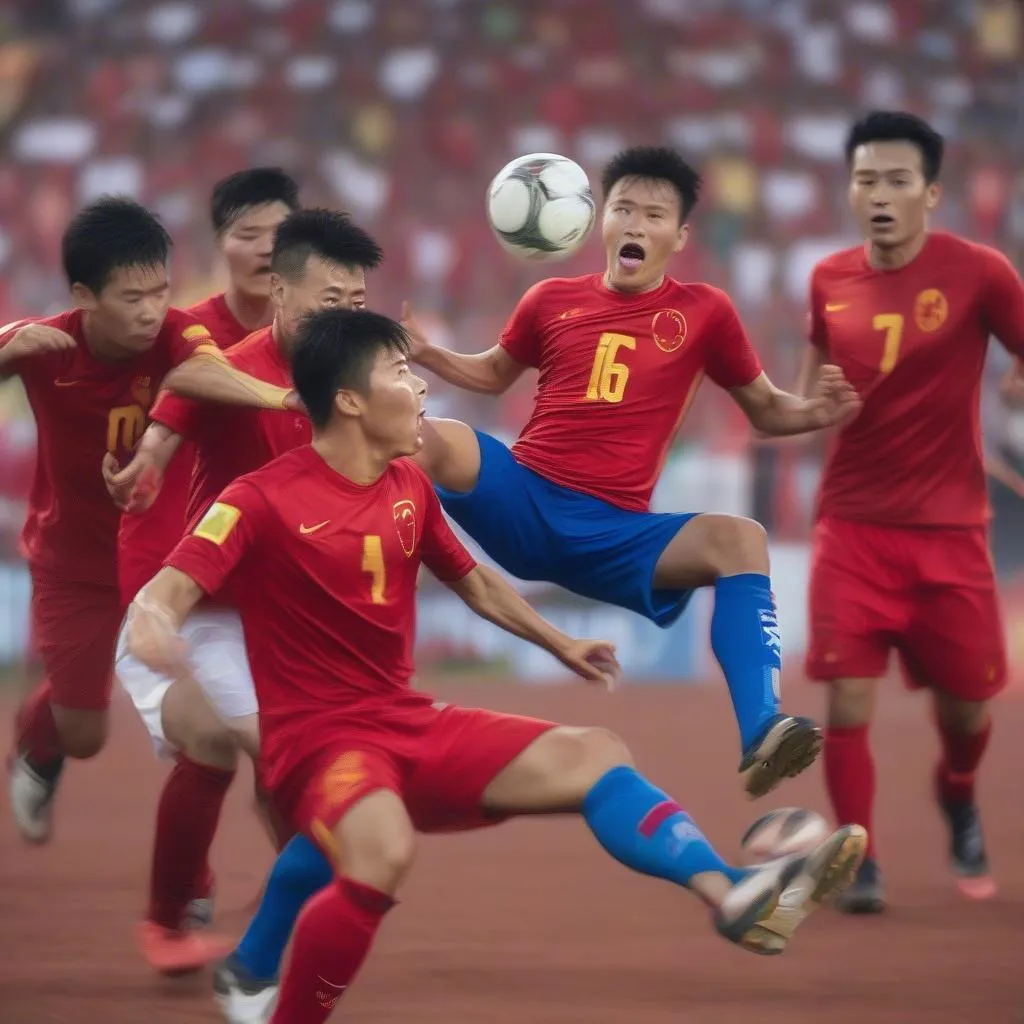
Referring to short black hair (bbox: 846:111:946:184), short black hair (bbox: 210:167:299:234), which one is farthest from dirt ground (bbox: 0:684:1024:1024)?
short black hair (bbox: 846:111:946:184)

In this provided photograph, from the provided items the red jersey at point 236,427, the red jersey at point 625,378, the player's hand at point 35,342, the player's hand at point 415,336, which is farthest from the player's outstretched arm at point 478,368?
the player's hand at point 35,342

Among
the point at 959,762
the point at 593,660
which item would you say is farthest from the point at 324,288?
the point at 959,762

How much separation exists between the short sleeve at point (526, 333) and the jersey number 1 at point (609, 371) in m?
0.30

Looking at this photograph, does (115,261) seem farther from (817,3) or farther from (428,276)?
(817,3)

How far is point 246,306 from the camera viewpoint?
545 cm

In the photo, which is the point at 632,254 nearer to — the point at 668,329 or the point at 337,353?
the point at 668,329

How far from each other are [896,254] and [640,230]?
4.05 ft

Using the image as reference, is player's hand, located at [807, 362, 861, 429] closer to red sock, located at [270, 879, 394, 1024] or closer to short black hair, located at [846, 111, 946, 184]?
short black hair, located at [846, 111, 946, 184]

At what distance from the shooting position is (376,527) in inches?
158

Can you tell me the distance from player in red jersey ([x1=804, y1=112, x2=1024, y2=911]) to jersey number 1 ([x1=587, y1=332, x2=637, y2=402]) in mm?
1134

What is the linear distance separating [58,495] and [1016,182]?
34.9ft

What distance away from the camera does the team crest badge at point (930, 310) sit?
5.81 meters

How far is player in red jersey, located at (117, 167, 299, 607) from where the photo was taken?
17.0 ft

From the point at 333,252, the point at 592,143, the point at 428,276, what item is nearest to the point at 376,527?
the point at 333,252
